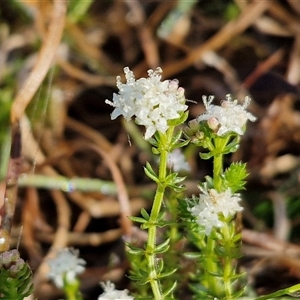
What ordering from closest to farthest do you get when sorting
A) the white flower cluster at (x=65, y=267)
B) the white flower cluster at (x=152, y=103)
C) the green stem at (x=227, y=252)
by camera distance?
the white flower cluster at (x=152, y=103), the green stem at (x=227, y=252), the white flower cluster at (x=65, y=267)

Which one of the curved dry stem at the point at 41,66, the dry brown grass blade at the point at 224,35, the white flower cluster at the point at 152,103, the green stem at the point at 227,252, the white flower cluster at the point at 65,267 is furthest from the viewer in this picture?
the dry brown grass blade at the point at 224,35

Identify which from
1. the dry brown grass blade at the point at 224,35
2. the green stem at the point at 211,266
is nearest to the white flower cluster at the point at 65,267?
the green stem at the point at 211,266

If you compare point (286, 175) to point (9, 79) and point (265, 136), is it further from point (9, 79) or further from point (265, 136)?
point (9, 79)

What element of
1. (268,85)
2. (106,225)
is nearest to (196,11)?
(268,85)

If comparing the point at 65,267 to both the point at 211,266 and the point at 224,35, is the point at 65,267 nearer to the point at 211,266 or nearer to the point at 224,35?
the point at 211,266

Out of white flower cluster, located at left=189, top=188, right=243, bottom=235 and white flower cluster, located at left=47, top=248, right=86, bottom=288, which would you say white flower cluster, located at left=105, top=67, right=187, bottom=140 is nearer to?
white flower cluster, located at left=189, top=188, right=243, bottom=235

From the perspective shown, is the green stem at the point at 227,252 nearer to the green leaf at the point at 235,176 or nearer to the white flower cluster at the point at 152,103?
the green leaf at the point at 235,176

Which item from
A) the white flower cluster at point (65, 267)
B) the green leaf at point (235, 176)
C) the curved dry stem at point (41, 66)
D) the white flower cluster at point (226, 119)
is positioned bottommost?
the green leaf at point (235, 176)
